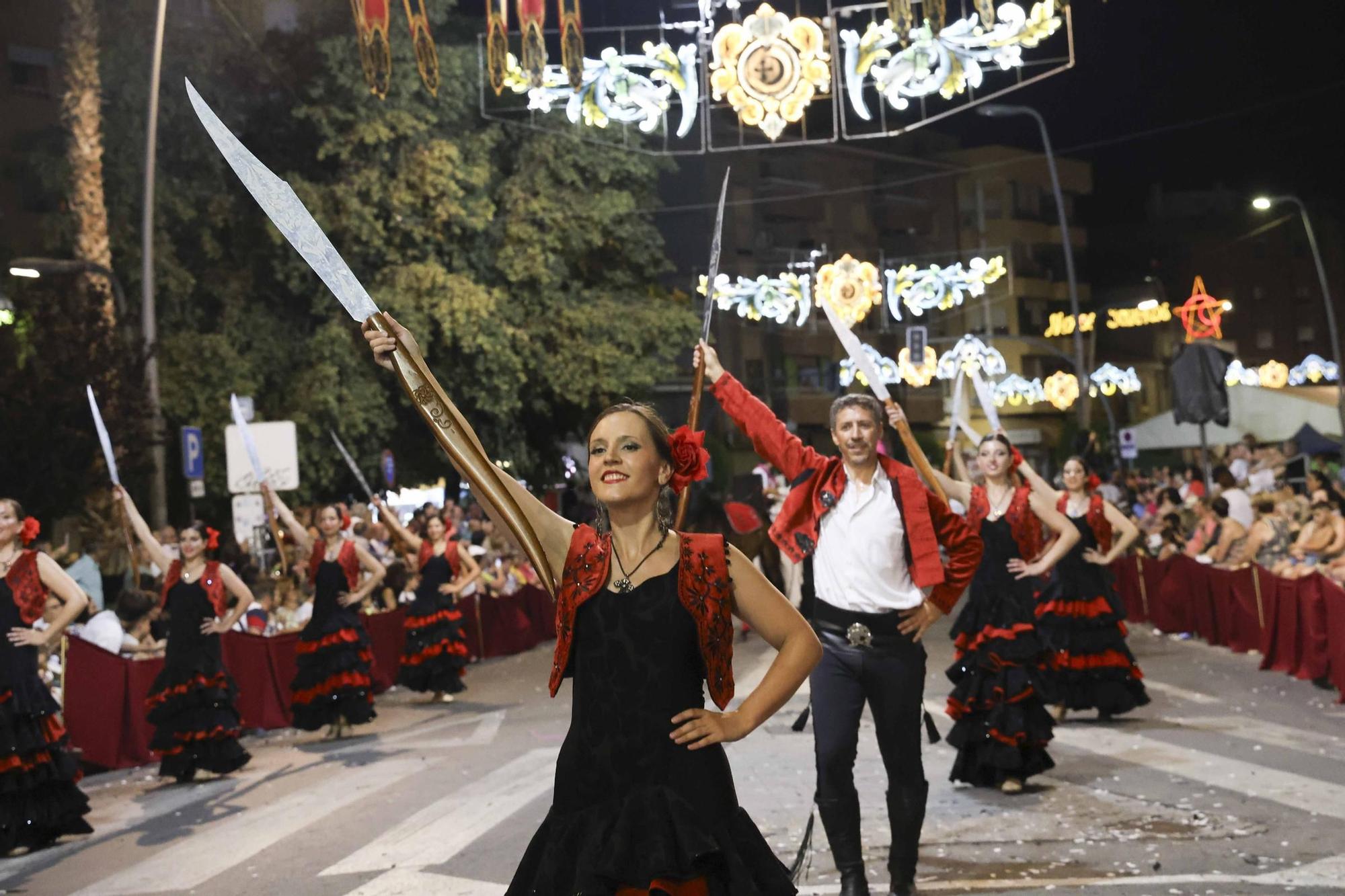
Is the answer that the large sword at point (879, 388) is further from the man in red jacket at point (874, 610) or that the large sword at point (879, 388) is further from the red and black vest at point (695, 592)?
the red and black vest at point (695, 592)

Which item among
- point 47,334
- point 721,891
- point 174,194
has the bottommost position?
point 721,891

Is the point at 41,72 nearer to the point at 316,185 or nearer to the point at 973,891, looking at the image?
the point at 316,185

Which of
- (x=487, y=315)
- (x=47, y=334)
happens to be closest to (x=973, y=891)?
(x=47, y=334)

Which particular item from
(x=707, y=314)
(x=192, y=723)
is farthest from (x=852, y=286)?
(x=707, y=314)

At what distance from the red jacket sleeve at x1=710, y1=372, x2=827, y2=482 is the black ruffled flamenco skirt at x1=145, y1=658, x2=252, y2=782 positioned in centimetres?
603

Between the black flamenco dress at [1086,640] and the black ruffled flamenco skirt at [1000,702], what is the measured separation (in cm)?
239

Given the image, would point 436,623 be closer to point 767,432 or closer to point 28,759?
point 28,759

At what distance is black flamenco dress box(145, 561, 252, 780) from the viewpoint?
36.6ft

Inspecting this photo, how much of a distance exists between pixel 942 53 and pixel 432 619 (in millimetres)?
9883

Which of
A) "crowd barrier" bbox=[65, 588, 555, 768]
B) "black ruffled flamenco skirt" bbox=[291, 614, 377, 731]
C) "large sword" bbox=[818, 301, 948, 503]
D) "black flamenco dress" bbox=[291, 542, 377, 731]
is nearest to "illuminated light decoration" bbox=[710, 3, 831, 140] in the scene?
"crowd barrier" bbox=[65, 588, 555, 768]

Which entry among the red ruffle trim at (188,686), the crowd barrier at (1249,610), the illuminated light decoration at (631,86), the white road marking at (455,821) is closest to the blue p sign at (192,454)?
the illuminated light decoration at (631,86)

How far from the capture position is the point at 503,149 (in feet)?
103

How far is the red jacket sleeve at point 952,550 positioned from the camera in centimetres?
652

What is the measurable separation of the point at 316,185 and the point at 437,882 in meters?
23.2
